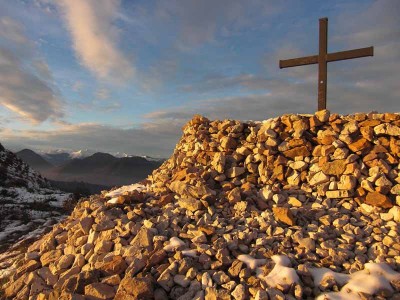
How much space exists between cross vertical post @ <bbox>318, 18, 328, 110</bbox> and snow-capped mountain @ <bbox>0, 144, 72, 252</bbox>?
10616 mm

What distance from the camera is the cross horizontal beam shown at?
29.4 feet

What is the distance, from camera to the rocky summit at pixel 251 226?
5.63 meters

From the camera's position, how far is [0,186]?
74.7 ft

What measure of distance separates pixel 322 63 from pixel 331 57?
0.27 m

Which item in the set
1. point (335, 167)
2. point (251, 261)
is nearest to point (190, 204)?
point (251, 261)

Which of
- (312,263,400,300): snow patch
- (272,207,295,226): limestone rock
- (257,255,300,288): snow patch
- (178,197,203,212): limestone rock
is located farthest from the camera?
(178,197,203,212): limestone rock

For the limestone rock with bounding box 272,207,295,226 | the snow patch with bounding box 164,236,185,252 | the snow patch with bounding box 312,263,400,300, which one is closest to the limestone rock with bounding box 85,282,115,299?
the snow patch with bounding box 164,236,185,252

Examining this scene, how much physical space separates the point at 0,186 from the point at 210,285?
21905 mm

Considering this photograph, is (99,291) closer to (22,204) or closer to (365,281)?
(365,281)

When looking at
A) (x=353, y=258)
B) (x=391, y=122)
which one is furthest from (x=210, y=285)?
(x=391, y=122)

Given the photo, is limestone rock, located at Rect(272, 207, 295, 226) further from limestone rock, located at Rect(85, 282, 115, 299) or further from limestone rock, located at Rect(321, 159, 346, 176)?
limestone rock, located at Rect(85, 282, 115, 299)

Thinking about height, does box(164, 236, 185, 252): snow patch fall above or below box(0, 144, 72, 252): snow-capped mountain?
above

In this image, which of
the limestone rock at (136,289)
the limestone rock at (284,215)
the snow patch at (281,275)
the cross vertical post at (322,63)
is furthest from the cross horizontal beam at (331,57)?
the limestone rock at (136,289)

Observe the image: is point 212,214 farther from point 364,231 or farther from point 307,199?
point 364,231
